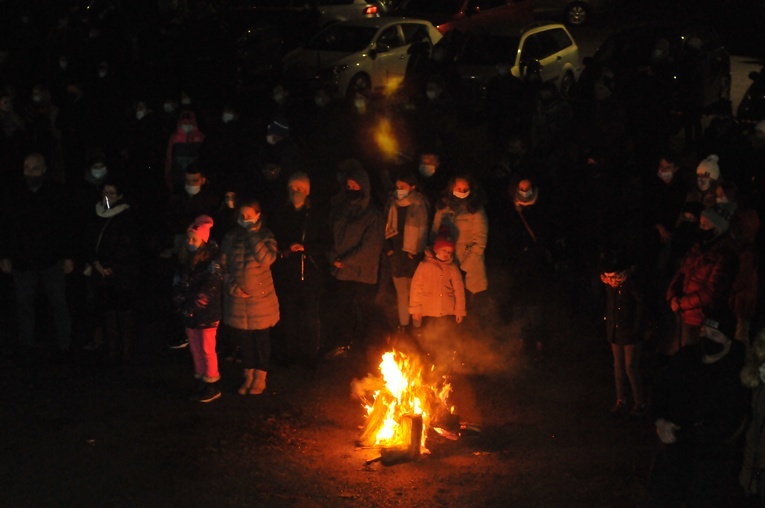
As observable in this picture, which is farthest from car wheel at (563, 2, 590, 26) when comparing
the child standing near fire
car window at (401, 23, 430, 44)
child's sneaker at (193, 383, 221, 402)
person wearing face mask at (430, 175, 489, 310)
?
child's sneaker at (193, 383, 221, 402)

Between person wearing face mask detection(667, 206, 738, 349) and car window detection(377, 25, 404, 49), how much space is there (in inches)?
472

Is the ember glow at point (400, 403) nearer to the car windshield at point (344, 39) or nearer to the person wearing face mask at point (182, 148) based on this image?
the person wearing face mask at point (182, 148)

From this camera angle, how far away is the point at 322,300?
1150 cm

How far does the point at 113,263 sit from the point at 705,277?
18.9 ft

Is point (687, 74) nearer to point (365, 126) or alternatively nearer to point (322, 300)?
point (365, 126)

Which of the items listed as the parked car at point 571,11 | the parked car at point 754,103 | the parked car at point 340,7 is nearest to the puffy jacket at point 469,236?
the parked car at point 754,103

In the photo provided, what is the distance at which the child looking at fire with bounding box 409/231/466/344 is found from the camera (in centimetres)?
1058

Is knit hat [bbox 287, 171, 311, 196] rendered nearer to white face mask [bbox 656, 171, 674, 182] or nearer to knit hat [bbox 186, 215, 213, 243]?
knit hat [bbox 186, 215, 213, 243]

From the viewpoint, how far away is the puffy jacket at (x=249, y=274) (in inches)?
404

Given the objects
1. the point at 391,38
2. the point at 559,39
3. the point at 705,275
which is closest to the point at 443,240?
the point at 705,275

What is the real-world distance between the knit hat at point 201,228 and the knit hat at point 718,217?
178 inches

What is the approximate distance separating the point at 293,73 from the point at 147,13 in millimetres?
9403

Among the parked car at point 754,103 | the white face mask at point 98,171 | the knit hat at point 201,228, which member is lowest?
the knit hat at point 201,228

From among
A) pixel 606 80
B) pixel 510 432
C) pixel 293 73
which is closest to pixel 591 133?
pixel 606 80
